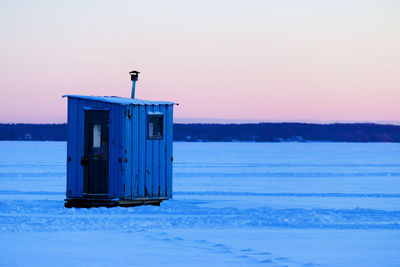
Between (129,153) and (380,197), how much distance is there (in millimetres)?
8643

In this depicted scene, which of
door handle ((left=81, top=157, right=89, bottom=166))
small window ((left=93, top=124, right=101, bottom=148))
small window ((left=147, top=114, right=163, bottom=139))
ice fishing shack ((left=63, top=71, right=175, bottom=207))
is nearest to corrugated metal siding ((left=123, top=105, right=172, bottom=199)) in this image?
ice fishing shack ((left=63, top=71, right=175, bottom=207))

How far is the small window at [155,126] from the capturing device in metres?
20.0

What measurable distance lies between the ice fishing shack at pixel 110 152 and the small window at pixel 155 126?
0.08ft

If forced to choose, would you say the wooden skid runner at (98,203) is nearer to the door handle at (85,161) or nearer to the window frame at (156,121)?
the door handle at (85,161)

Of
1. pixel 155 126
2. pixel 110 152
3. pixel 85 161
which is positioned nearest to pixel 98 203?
pixel 85 161

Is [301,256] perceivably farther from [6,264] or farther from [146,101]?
[146,101]

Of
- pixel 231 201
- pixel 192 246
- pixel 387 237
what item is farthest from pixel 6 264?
pixel 231 201

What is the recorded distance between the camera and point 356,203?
21750 mm

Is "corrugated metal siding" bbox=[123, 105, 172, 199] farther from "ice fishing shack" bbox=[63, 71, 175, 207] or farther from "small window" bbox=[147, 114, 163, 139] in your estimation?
"small window" bbox=[147, 114, 163, 139]

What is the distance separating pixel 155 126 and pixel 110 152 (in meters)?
1.47

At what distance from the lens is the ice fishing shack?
1916cm

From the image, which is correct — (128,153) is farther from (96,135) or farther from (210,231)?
(210,231)

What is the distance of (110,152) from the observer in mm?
19297

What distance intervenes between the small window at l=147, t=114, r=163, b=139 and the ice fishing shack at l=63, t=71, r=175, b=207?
2 cm
